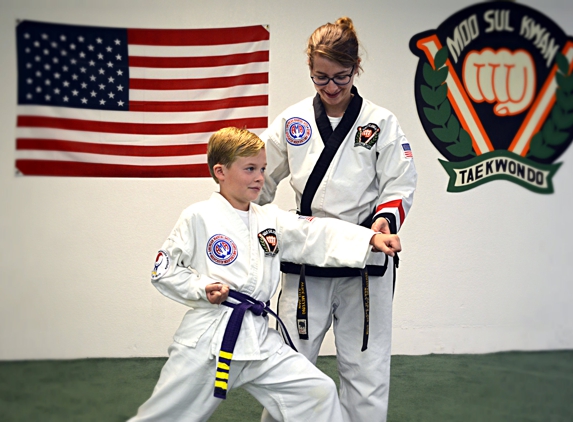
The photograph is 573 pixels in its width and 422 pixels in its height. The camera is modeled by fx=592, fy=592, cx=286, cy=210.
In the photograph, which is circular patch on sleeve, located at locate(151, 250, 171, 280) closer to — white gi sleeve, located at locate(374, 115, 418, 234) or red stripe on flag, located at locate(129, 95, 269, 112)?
white gi sleeve, located at locate(374, 115, 418, 234)

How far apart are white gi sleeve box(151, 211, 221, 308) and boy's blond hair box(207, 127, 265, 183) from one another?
0.20 m

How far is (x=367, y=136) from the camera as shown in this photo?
1918mm

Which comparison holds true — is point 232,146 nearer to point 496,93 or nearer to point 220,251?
point 220,251

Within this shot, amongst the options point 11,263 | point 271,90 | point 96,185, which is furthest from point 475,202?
point 11,263

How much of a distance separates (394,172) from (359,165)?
115 mm

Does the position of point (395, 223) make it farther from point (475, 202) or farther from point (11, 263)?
point (11, 263)

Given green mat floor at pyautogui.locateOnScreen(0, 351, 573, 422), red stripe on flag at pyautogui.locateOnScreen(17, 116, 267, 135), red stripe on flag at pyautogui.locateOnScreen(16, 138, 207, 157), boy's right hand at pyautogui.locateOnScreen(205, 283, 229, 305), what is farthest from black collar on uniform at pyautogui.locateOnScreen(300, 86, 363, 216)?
red stripe on flag at pyautogui.locateOnScreen(16, 138, 207, 157)

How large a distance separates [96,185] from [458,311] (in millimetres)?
2363

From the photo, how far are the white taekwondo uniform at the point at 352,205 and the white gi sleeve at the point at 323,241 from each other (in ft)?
0.24

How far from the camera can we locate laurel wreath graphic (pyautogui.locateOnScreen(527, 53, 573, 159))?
3662 mm

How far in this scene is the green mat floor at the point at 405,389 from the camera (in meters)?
2.66

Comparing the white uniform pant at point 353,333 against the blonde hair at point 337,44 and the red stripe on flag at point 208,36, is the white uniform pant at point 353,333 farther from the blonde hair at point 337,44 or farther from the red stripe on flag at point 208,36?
the red stripe on flag at point 208,36

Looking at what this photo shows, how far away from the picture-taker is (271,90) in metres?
3.54

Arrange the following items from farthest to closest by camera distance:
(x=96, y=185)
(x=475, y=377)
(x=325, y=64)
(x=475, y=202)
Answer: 1. (x=475, y=202)
2. (x=96, y=185)
3. (x=475, y=377)
4. (x=325, y=64)
